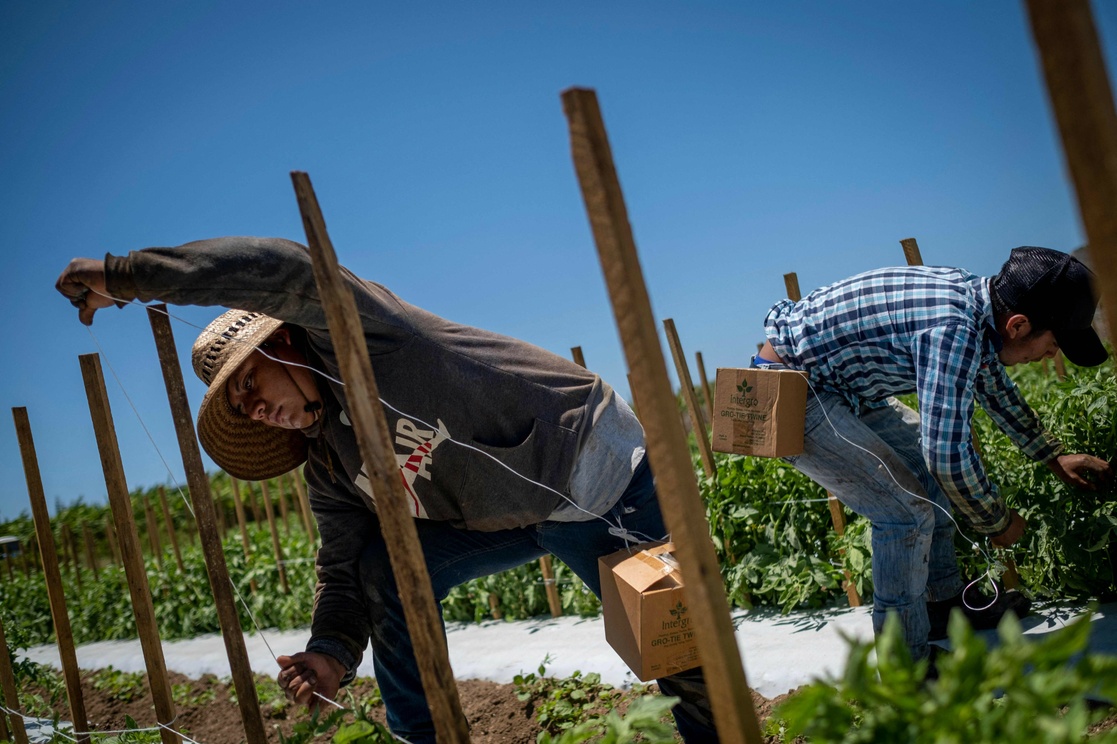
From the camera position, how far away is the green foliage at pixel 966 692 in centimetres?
84

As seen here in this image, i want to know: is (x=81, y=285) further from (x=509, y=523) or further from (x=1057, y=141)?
(x=1057, y=141)

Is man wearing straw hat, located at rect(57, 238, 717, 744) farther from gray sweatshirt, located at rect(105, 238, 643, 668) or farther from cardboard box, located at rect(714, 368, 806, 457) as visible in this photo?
cardboard box, located at rect(714, 368, 806, 457)

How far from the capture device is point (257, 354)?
220 cm

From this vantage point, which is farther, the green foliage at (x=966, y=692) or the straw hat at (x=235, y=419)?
the straw hat at (x=235, y=419)

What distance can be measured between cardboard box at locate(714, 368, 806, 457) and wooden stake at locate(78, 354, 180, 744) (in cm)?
172

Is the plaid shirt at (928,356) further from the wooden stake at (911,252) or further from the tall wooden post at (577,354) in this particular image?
the tall wooden post at (577,354)

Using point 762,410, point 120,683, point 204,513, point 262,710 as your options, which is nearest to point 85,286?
point 204,513

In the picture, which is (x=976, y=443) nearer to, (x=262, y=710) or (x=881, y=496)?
(x=881, y=496)

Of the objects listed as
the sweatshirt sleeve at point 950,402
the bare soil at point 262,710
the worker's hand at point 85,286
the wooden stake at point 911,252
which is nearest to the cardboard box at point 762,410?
the sweatshirt sleeve at point 950,402

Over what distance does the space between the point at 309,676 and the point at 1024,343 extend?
83.0 inches

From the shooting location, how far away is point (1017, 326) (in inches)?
87.9

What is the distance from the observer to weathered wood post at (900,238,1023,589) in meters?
2.89

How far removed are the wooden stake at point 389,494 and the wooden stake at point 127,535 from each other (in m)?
1.27

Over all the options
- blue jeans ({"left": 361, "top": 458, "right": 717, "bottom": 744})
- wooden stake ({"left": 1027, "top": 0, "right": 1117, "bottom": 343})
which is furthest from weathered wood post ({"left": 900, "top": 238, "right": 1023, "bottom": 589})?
wooden stake ({"left": 1027, "top": 0, "right": 1117, "bottom": 343})
